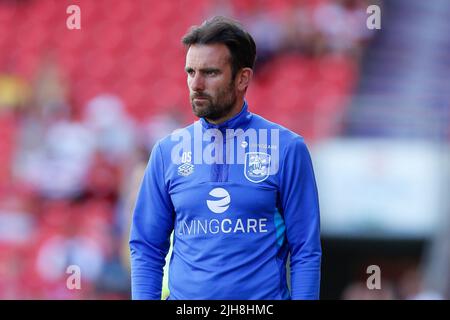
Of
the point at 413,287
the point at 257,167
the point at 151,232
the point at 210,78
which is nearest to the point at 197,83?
the point at 210,78

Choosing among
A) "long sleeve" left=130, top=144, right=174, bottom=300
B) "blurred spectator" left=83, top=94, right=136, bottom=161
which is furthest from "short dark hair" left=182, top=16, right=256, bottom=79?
"blurred spectator" left=83, top=94, right=136, bottom=161

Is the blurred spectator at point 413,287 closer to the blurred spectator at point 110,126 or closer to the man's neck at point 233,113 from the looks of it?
the blurred spectator at point 110,126

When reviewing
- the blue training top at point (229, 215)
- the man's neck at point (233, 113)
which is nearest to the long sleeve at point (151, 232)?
the blue training top at point (229, 215)

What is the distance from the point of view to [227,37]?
2812mm

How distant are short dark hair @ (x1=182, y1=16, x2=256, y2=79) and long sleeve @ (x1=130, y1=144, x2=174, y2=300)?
363 mm

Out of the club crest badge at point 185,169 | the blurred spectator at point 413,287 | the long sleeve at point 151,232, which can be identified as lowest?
the blurred spectator at point 413,287

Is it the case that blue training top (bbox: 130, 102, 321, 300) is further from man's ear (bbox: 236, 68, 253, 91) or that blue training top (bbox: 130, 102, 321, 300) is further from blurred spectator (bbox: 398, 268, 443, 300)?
blurred spectator (bbox: 398, 268, 443, 300)

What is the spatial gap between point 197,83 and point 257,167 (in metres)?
0.30

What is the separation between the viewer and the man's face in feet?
9.12

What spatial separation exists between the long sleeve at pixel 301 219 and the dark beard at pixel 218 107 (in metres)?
0.22

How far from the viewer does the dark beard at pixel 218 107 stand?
2789mm

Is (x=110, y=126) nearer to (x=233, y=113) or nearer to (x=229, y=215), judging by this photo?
(x=233, y=113)
